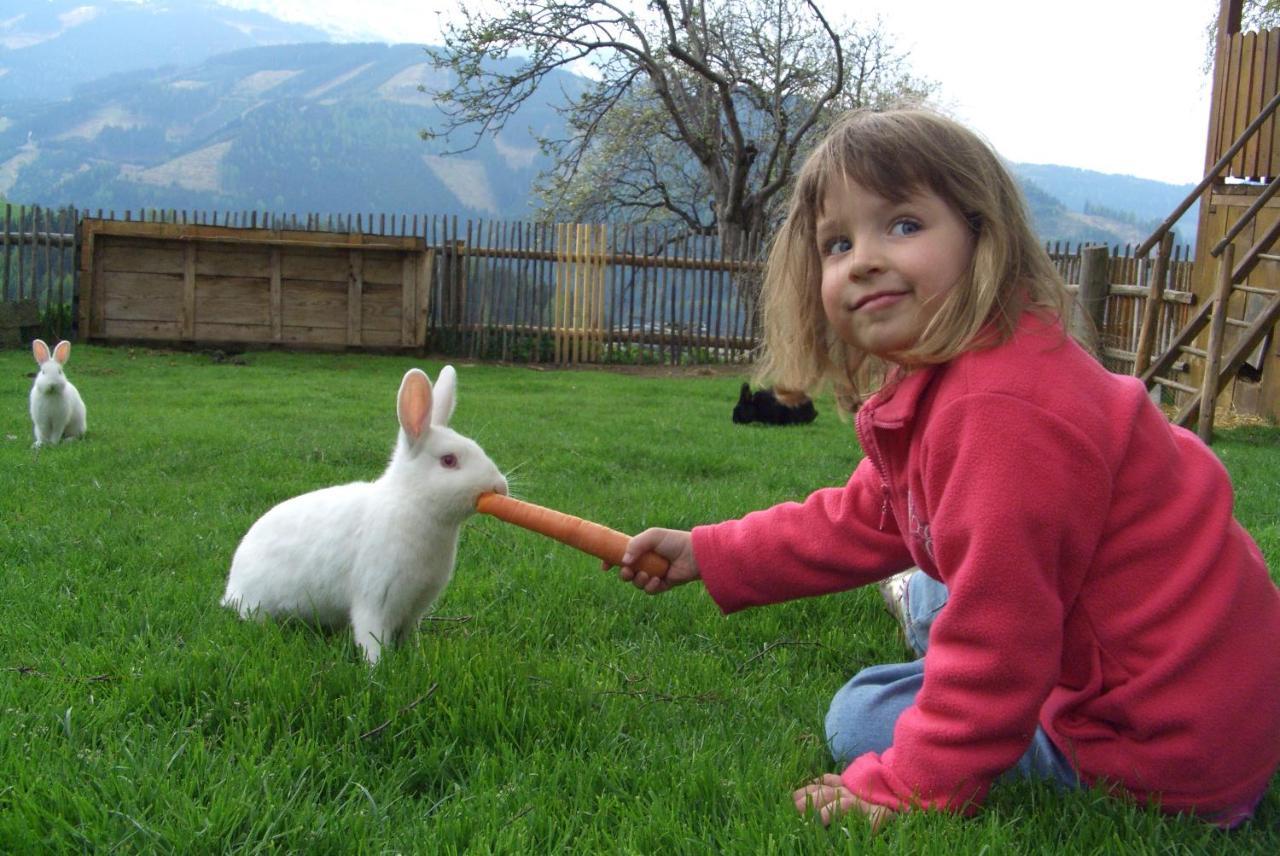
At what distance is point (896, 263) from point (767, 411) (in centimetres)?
734

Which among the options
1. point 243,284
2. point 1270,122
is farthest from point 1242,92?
point 243,284

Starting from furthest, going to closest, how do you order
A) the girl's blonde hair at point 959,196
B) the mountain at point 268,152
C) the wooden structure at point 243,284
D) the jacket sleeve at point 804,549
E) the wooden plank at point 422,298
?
the mountain at point 268,152
the wooden plank at point 422,298
the wooden structure at point 243,284
the jacket sleeve at point 804,549
the girl's blonde hair at point 959,196

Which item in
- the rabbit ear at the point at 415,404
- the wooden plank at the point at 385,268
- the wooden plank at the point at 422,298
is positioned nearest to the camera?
the rabbit ear at the point at 415,404

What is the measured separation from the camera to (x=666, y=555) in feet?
8.70

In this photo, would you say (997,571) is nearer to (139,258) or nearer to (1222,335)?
(1222,335)

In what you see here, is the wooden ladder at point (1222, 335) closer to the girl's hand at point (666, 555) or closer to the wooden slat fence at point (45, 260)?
the girl's hand at point (666, 555)

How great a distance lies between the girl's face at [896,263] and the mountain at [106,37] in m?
120

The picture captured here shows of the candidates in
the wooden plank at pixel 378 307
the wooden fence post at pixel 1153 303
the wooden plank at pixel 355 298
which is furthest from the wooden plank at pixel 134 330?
the wooden fence post at pixel 1153 303

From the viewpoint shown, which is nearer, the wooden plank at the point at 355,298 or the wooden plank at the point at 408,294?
the wooden plank at the point at 355,298

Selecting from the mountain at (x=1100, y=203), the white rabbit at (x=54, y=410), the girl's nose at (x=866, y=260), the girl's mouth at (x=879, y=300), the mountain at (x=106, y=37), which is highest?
the mountain at (x=106, y=37)

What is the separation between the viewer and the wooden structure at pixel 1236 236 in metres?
9.55

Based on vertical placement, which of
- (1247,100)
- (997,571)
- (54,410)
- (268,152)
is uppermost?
(268,152)

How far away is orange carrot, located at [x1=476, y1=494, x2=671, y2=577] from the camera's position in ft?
8.66

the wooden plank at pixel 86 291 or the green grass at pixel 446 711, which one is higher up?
the wooden plank at pixel 86 291
